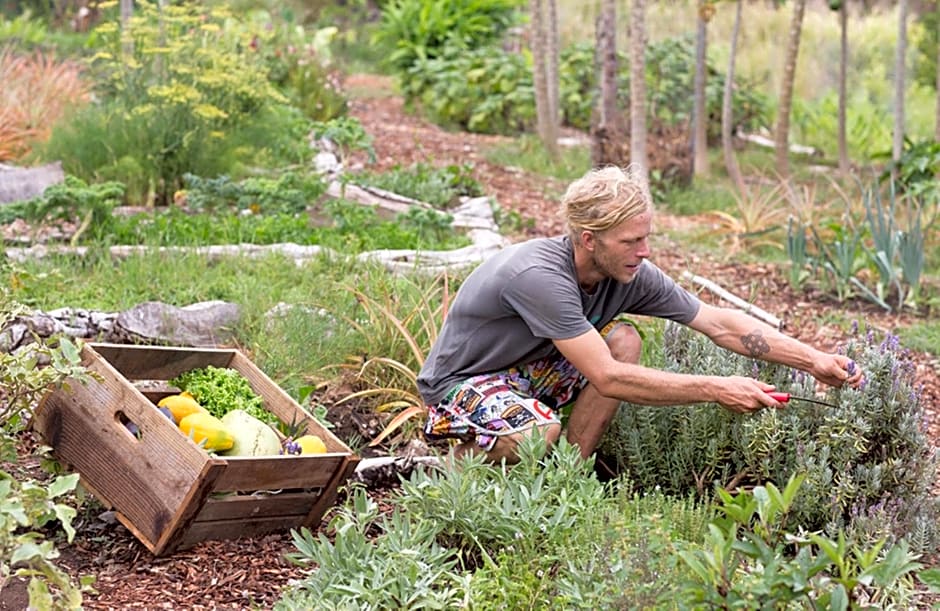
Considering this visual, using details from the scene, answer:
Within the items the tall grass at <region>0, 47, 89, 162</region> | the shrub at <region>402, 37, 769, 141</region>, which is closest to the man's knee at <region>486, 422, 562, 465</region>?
the tall grass at <region>0, 47, 89, 162</region>

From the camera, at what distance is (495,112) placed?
12453 millimetres

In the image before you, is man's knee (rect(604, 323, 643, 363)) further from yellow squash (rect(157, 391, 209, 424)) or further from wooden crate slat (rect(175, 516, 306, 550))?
yellow squash (rect(157, 391, 209, 424))

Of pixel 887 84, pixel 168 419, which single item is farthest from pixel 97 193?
pixel 887 84

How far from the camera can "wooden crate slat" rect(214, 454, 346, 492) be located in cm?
338

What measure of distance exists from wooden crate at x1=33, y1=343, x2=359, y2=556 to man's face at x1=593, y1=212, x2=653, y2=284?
3.25 ft

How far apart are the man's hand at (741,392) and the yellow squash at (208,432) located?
1.45 metres

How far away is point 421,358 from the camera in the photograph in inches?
184

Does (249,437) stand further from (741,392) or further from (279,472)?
→ (741,392)

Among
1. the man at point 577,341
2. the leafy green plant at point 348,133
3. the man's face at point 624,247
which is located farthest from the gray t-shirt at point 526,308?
the leafy green plant at point 348,133

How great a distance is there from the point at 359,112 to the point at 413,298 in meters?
8.19

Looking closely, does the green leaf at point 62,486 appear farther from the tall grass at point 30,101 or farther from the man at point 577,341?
the tall grass at point 30,101

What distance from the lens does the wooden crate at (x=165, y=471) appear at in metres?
3.34

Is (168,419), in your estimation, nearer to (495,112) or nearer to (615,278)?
(615,278)

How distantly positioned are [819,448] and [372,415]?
1.72 metres
